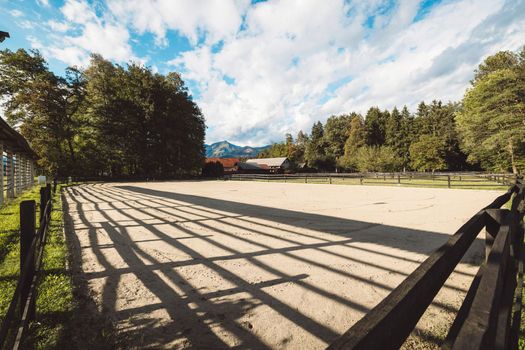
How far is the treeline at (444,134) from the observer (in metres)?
23.9

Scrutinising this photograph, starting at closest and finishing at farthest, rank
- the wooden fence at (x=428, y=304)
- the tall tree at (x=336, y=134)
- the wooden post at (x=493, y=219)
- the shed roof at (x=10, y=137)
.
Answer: the wooden fence at (x=428, y=304) < the wooden post at (x=493, y=219) < the shed roof at (x=10, y=137) < the tall tree at (x=336, y=134)

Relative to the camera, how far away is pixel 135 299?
291 cm

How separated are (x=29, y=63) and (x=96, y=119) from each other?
8793mm

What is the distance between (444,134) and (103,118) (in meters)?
60.2

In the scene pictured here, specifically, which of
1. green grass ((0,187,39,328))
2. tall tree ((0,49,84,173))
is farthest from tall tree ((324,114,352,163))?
green grass ((0,187,39,328))

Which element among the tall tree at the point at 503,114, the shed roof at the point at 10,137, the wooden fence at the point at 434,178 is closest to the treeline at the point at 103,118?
the wooden fence at the point at 434,178

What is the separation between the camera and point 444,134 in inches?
1928

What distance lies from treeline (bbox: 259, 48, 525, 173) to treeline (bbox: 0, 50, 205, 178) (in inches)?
1283

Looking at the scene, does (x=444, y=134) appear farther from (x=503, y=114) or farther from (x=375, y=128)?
(x=503, y=114)

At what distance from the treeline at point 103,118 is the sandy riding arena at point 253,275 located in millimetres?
32115

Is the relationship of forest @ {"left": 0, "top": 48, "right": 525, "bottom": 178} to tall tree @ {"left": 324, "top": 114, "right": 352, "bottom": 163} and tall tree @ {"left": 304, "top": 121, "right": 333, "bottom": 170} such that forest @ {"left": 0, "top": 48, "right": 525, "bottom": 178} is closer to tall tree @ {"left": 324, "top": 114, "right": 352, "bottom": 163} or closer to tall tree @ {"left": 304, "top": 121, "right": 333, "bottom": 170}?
tall tree @ {"left": 304, "top": 121, "right": 333, "bottom": 170}

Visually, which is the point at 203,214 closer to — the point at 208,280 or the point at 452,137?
the point at 208,280

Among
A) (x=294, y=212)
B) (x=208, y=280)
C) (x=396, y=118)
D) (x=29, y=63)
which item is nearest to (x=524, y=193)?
(x=208, y=280)

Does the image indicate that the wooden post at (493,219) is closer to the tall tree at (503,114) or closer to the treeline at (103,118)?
the tall tree at (503,114)
